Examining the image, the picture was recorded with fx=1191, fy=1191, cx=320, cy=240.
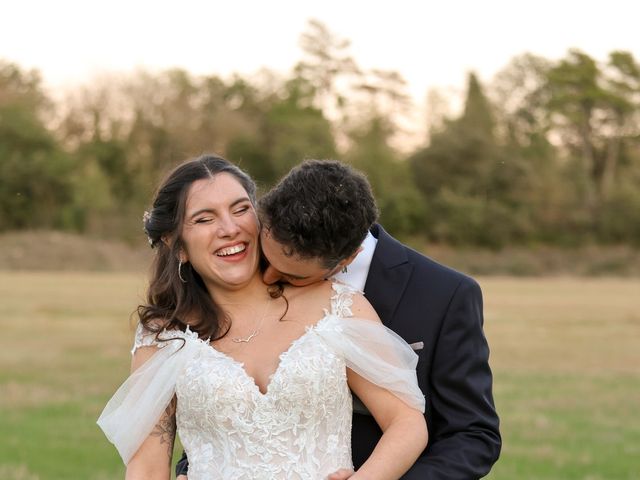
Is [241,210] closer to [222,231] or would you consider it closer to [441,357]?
[222,231]

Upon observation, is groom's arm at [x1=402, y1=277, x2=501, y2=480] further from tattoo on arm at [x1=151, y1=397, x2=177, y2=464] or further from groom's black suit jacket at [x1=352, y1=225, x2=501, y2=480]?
tattoo on arm at [x1=151, y1=397, x2=177, y2=464]

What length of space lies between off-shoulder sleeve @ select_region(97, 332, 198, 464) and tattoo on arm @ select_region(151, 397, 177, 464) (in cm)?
3

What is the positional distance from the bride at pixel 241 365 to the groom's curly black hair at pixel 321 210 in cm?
36

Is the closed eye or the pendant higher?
the closed eye

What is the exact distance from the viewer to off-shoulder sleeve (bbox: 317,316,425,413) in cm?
426

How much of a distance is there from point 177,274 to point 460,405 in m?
1.18

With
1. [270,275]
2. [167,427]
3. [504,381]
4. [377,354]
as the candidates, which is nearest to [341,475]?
[377,354]

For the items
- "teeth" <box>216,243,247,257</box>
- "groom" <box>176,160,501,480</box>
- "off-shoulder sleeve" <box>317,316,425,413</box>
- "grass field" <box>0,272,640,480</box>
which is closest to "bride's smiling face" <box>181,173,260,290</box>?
"teeth" <box>216,243,247,257</box>

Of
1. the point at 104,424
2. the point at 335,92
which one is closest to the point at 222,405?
the point at 104,424

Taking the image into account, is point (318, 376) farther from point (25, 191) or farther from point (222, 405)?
point (25, 191)

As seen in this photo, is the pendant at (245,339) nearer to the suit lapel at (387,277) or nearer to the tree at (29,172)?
the suit lapel at (387,277)

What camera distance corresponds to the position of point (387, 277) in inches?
178

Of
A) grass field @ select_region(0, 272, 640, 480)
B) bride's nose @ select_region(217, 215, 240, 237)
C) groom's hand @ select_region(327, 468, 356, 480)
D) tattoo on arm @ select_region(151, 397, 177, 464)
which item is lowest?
grass field @ select_region(0, 272, 640, 480)

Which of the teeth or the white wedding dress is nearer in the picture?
the white wedding dress
